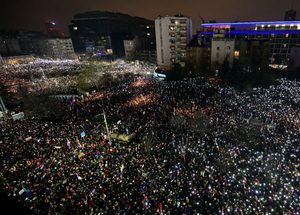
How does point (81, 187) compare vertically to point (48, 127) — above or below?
below

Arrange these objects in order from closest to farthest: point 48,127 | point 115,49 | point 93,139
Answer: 1. point 93,139
2. point 48,127
3. point 115,49

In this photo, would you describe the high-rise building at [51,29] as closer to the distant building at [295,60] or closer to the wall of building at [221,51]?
the wall of building at [221,51]

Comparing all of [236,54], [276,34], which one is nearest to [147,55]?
[236,54]

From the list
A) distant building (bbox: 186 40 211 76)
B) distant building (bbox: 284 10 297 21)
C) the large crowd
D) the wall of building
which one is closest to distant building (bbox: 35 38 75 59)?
distant building (bbox: 186 40 211 76)

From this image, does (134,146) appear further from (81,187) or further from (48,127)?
(48,127)

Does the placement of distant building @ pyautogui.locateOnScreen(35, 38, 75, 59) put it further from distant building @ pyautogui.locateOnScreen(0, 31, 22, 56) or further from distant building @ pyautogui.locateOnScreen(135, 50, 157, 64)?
distant building @ pyautogui.locateOnScreen(135, 50, 157, 64)

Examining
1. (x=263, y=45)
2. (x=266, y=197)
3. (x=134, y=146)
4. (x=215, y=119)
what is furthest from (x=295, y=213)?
(x=263, y=45)

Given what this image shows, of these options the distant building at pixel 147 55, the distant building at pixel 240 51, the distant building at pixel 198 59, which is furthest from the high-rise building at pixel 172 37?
the distant building at pixel 240 51
